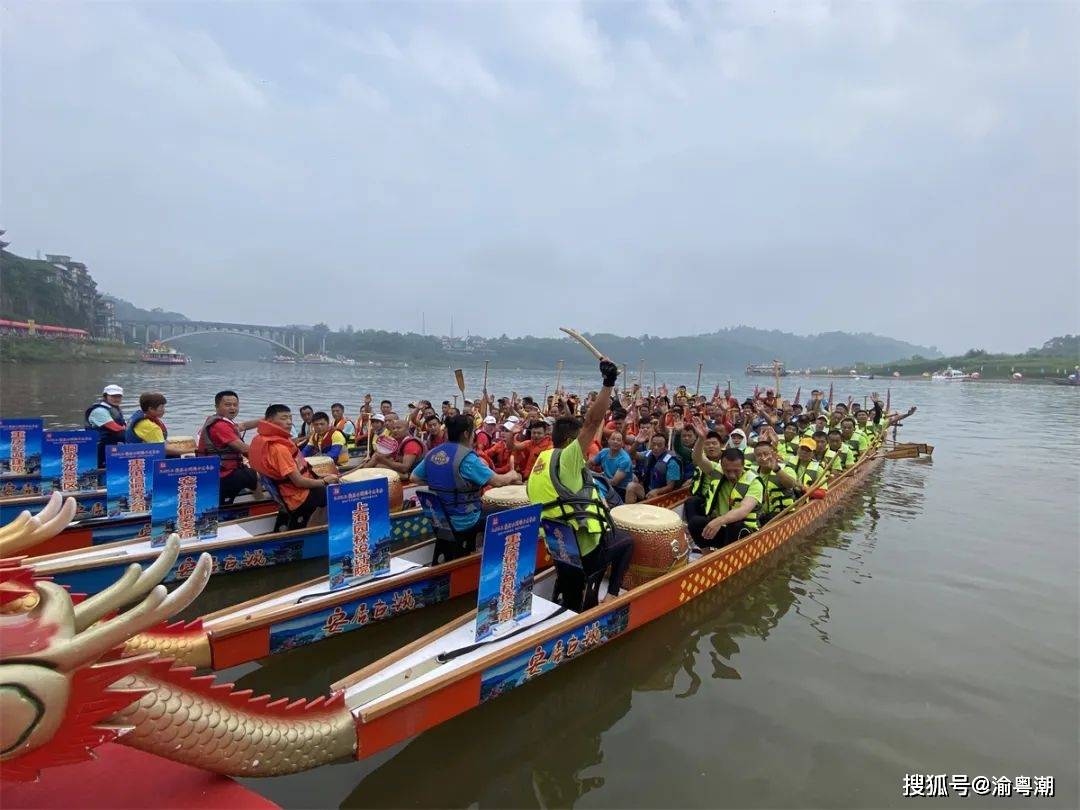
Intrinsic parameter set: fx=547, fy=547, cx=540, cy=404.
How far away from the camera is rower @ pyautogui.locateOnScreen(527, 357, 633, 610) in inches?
158

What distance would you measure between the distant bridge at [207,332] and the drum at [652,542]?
321 ft

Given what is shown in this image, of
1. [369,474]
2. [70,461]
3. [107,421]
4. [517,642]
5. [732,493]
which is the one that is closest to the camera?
[517,642]

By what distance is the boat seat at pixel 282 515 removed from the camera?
599 cm

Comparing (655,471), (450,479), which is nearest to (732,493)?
(655,471)

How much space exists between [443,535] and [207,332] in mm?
100151

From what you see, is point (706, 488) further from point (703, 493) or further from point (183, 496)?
point (183, 496)

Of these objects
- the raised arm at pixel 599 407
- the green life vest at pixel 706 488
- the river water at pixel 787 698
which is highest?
the raised arm at pixel 599 407

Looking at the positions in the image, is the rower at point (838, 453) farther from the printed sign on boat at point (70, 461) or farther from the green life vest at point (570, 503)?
the printed sign on boat at point (70, 461)

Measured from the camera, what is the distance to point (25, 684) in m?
1.65

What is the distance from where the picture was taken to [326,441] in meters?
9.18

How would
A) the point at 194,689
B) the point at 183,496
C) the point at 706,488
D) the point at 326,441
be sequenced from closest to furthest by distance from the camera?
the point at 194,689 < the point at 183,496 < the point at 706,488 < the point at 326,441

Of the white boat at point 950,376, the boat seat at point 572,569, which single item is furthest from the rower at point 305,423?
the white boat at point 950,376

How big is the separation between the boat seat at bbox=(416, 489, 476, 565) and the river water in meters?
0.50

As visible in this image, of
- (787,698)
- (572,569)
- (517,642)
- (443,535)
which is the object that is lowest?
(787,698)
